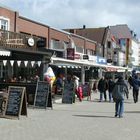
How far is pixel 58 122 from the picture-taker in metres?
15.0

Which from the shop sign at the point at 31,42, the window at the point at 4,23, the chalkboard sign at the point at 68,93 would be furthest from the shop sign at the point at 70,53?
the chalkboard sign at the point at 68,93

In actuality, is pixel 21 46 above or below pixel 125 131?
above

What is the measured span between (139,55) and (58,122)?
12440cm

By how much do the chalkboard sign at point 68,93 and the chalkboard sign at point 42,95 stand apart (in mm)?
4152

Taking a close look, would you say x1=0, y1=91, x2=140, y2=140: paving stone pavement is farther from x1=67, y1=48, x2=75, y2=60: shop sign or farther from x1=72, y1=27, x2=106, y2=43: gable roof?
x1=72, y1=27, x2=106, y2=43: gable roof

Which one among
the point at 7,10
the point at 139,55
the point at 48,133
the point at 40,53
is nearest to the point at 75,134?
the point at 48,133

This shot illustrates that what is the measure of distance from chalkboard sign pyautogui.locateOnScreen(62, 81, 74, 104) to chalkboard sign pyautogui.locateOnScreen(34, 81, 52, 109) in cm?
415

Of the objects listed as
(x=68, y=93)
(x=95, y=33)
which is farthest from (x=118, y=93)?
(x=95, y=33)

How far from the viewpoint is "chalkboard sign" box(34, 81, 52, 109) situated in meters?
19.7

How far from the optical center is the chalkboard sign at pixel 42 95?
1966cm

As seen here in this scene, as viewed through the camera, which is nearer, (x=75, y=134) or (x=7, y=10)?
(x=75, y=134)

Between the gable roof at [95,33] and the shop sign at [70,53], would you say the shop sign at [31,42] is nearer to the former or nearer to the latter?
the shop sign at [70,53]

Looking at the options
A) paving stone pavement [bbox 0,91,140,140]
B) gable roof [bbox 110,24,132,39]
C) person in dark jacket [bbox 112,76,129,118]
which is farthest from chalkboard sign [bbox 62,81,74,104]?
gable roof [bbox 110,24,132,39]

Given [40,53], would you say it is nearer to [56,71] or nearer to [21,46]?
[21,46]
